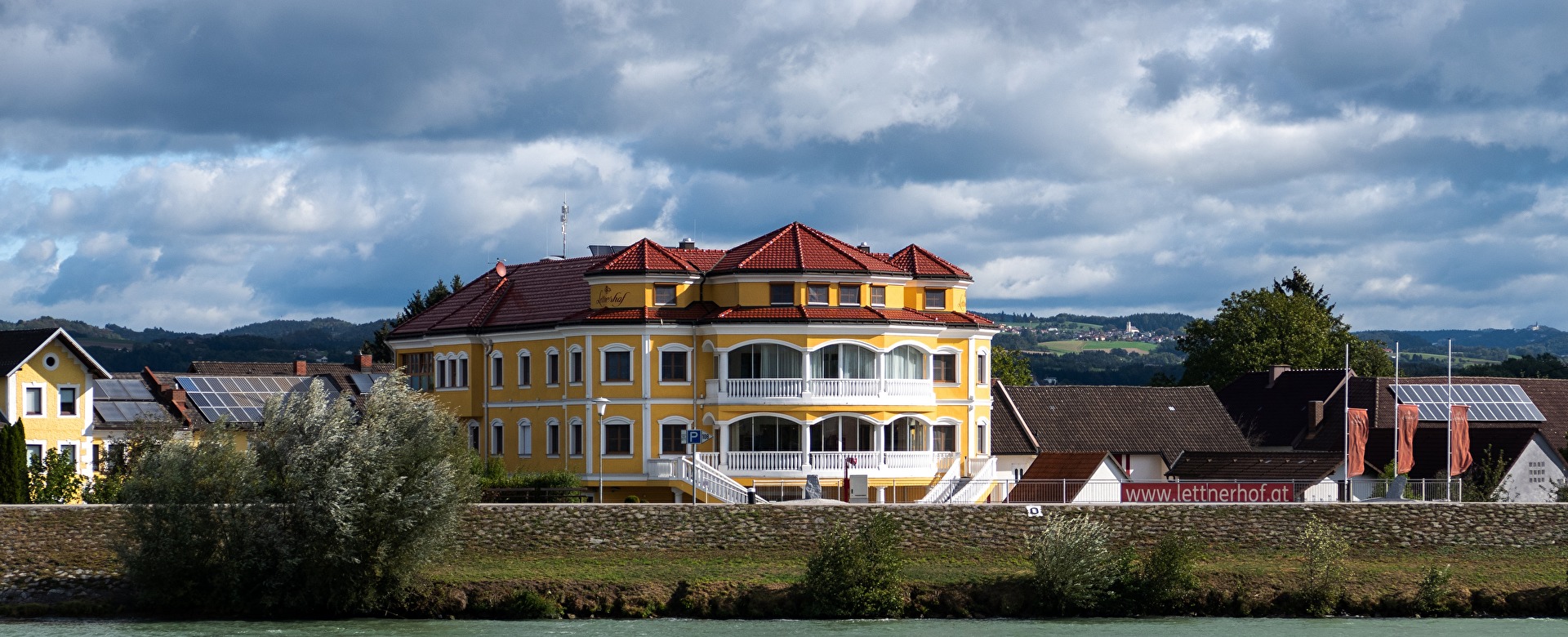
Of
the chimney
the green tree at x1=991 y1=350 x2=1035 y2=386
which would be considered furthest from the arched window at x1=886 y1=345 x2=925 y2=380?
the green tree at x1=991 y1=350 x2=1035 y2=386

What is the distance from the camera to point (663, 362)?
63781 mm

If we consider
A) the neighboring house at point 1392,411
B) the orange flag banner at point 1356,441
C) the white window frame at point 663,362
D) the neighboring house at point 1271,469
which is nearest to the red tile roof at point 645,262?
the white window frame at point 663,362

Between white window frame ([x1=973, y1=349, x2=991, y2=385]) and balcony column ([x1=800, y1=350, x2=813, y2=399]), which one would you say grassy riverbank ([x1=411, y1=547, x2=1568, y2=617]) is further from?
white window frame ([x1=973, y1=349, x2=991, y2=385])

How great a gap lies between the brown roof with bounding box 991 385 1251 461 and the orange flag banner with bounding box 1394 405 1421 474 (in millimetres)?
9326

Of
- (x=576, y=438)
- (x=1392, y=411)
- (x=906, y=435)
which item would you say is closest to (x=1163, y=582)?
(x=906, y=435)

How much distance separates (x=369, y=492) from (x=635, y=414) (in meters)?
16.6

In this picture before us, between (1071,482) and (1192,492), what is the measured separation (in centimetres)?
354

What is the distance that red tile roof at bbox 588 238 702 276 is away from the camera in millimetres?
64125

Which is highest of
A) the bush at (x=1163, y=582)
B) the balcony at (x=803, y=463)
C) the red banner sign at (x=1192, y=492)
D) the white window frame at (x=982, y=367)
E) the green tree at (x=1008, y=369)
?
the white window frame at (x=982, y=367)

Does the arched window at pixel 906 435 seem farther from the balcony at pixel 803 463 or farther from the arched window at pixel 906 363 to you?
the arched window at pixel 906 363

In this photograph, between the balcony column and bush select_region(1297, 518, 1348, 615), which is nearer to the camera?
bush select_region(1297, 518, 1348, 615)

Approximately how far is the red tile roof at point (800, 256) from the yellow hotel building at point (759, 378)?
0.22 feet

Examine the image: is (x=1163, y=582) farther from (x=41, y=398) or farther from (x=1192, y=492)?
(x=41, y=398)

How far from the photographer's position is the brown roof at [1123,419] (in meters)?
76.6
